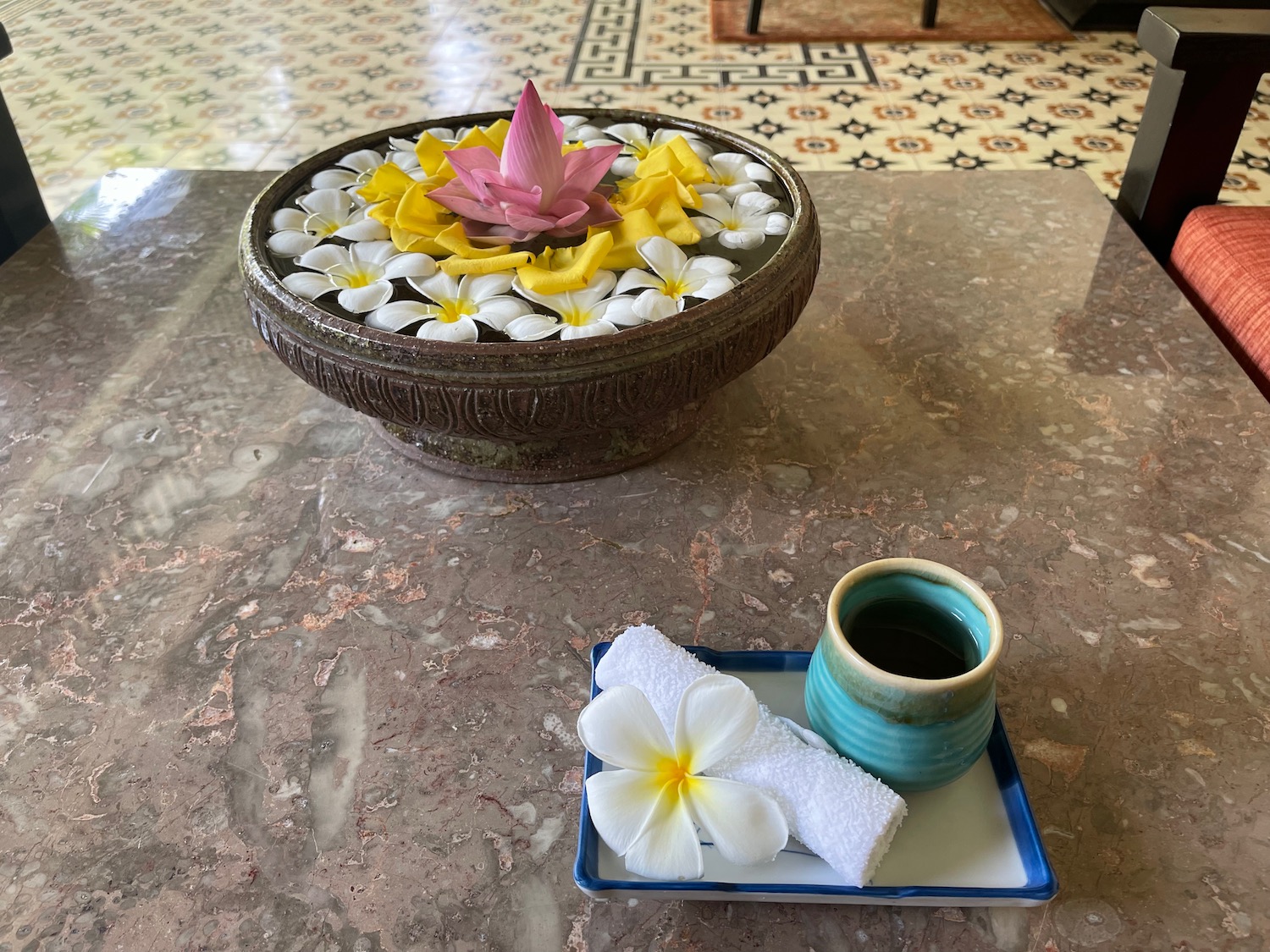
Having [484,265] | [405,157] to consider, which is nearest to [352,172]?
[405,157]

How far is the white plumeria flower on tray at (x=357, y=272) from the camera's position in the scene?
757 millimetres

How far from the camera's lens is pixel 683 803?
0.51 m

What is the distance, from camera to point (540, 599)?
75cm

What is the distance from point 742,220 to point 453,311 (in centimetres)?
29

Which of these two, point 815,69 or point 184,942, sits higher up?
point 184,942

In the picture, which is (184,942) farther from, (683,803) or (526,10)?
(526,10)

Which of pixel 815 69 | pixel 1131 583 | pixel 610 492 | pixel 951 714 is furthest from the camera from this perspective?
pixel 815 69

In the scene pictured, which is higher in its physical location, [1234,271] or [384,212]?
[384,212]

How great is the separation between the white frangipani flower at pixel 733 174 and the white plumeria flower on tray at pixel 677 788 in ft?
1.81

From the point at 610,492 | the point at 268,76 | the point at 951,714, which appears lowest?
the point at 268,76

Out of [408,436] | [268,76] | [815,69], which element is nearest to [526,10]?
[268,76]

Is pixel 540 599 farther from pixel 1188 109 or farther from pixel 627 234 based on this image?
pixel 1188 109

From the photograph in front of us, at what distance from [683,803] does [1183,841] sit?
31 centimetres

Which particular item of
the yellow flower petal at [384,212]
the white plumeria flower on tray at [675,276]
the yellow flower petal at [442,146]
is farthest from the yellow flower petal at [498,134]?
the white plumeria flower on tray at [675,276]
